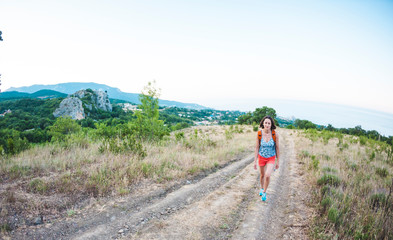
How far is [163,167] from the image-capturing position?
690 cm

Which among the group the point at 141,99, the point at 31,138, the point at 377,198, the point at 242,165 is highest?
the point at 141,99

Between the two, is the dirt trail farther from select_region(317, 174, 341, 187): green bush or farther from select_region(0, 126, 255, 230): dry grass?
select_region(317, 174, 341, 187): green bush

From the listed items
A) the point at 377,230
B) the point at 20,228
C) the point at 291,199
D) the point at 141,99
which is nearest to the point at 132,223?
the point at 20,228

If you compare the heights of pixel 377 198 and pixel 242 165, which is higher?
pixel 377 198

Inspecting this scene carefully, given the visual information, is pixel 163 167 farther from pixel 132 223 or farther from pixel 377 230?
pixel 377 230

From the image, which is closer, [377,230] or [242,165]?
[377,230]

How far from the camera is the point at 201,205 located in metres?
4.52

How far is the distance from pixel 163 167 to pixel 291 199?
479 cm

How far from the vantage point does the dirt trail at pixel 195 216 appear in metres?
3.33

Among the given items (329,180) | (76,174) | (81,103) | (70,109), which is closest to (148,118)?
(76,174)

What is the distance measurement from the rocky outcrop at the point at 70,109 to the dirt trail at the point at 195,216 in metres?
88.2

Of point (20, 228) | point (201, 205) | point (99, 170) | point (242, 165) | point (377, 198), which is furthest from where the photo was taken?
point (242, 165)

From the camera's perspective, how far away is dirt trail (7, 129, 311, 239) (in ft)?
10.9

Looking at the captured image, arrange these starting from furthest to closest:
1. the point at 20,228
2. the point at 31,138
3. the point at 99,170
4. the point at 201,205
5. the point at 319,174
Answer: the point at 31,138
the point at 319,174
the point at 99,170
the point at 201,205
the point at 20,228
